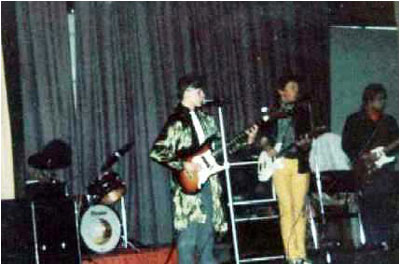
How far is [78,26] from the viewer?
17.0ft

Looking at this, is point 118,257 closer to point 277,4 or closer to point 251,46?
point 251,46

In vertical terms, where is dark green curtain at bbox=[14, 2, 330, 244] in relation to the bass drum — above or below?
above

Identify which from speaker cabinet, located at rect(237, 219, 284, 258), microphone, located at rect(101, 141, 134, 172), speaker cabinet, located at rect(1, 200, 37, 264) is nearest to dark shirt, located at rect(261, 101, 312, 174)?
speaker cabinet, located at rect(237, 219, 284, 258)

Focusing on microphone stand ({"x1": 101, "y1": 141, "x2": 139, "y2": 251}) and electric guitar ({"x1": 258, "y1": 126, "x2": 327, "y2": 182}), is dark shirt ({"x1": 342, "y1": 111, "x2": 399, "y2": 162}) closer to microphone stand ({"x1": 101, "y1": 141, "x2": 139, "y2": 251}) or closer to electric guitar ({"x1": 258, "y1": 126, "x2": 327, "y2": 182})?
electric guitar ({"x1": 258, "y1": 126, "x2": 327, "y2": 182})

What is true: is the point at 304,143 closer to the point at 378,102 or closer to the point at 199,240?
the point at 199,240

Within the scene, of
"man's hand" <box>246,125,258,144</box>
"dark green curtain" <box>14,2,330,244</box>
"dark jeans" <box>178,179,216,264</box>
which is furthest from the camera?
"dark green curtain" <box>14,2,330,244</box>

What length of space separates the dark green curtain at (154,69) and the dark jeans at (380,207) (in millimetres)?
1263

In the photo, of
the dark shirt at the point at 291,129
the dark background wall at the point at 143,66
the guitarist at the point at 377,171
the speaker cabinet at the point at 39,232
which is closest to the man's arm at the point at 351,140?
the guitarist at the point at 377,171

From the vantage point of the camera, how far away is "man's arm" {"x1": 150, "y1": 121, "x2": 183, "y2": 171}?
3.60 m

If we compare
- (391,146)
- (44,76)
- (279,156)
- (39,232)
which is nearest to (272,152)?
(279,156)

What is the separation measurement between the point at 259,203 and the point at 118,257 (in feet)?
4.44

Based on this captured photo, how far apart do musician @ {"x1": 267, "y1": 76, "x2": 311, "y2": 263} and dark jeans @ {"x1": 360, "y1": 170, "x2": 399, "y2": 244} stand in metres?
1.04

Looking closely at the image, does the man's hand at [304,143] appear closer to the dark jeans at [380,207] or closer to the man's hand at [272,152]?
the man's hand at [272,152]

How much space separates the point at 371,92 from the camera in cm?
593
